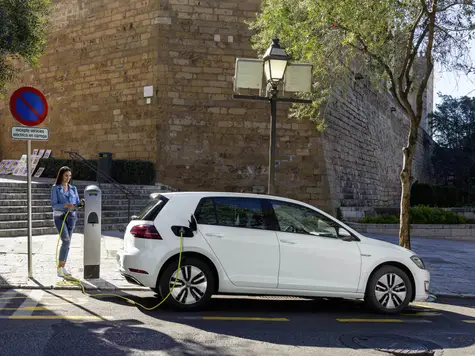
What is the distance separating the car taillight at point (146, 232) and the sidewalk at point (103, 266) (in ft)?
4.63

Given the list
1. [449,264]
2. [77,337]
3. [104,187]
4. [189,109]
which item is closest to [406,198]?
[449,264]

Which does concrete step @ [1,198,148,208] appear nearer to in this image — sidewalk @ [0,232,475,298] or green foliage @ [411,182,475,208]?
sidewalk @ [0,232,475,298]

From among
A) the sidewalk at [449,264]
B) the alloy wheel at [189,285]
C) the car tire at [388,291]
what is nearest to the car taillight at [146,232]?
the alloy wheel at [189,285]

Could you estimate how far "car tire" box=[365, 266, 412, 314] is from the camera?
21.8 ft

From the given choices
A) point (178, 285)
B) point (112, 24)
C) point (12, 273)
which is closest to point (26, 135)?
point (12, 273)

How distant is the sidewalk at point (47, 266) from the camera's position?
295 inches

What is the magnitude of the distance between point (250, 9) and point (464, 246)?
11219mm

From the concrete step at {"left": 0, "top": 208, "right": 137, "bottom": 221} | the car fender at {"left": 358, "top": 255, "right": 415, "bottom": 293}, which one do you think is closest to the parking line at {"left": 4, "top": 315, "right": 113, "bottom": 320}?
the car fender at {"left": 358, "top": 255, "right": 415, "bottom": 293}

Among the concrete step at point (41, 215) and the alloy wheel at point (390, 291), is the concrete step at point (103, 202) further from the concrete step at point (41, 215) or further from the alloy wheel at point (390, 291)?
the alloy wheel at point (390, 291)

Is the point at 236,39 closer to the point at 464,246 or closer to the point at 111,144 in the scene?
the point at 111,144

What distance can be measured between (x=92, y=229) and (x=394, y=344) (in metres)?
4.55

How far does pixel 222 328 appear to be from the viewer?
18.0 ft

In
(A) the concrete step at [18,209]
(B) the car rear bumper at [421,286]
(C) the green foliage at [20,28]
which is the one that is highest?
(C) the green foliage at [20,28]

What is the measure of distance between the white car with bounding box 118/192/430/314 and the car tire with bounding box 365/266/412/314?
1 cm
